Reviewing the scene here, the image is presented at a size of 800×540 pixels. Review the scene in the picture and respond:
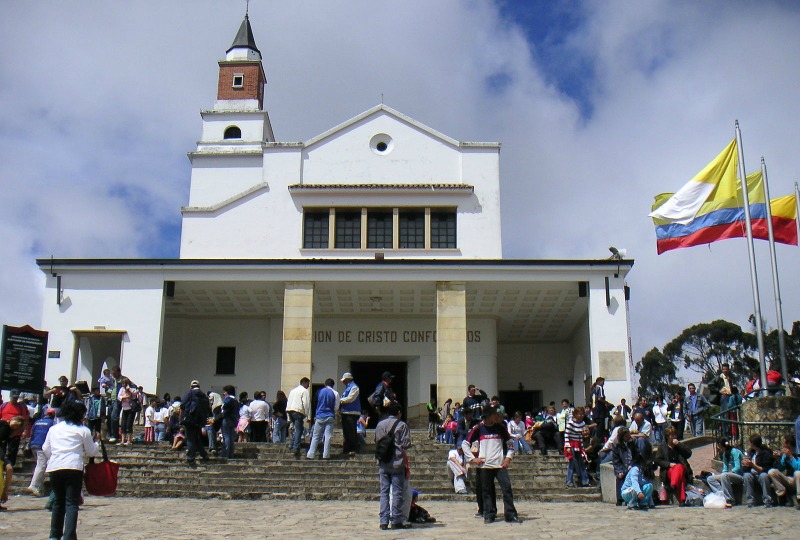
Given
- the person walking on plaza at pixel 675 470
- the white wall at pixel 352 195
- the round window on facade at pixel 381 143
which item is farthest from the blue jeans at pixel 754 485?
the round window on facade at pixel 381 143

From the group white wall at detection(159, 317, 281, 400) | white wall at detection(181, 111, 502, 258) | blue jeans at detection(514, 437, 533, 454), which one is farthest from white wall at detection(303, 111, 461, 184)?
blue jeans at detection(514, 437, 533, 454)

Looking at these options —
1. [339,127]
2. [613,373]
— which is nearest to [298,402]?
[613,373]

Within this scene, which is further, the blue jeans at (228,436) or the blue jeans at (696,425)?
the blue jeans at (696,425)


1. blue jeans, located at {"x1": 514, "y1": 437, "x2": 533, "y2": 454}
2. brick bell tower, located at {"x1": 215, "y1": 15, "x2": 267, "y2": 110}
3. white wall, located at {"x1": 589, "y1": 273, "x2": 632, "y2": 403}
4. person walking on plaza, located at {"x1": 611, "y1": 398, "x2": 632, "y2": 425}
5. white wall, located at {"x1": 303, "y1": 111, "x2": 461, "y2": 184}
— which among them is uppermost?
brick bell tower, located at {"x1": 215, "y1": 15, "x2": 267, "y2": 110}

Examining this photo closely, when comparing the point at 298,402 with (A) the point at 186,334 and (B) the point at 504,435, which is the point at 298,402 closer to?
(B) the point at 504,435

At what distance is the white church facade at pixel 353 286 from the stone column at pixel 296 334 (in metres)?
0.06

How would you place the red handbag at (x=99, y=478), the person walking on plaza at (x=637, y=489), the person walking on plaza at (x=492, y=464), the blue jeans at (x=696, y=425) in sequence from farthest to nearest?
the blue jeans at (x=696, y=425) → the person walking on plaza at (x=637, y=489) → the person walking on plaza at (x=492, y=464) → the red handbag at (x=99, y=478)

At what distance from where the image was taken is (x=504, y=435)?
11.5 m

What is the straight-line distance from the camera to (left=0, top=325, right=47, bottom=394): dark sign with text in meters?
19.1

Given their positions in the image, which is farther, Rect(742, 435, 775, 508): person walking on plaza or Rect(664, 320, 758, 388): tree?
Rect(664, 320, 758, 388): tree

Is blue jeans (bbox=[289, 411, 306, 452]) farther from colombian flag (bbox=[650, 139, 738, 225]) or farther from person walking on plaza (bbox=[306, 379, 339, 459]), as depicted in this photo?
colombian flag (bbox=[650, 139, 738, 225])

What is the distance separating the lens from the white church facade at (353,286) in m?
23.0

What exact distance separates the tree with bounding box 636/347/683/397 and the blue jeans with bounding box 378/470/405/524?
211 feet

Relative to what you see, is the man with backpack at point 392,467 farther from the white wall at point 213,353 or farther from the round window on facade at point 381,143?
the round window on facade at point 381,143
